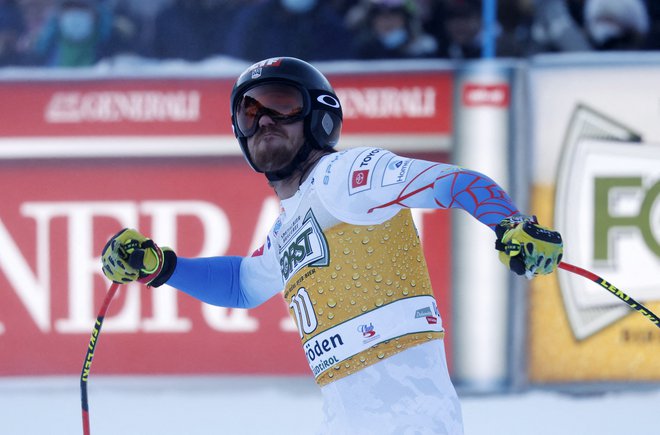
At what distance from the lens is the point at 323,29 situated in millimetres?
6430

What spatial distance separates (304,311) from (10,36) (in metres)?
4.84

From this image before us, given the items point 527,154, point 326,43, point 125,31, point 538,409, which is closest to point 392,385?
point 538,409

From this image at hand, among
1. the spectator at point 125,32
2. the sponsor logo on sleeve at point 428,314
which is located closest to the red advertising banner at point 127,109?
the spectator at point 125,32

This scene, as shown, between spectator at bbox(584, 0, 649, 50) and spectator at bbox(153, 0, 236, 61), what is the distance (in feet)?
7.93

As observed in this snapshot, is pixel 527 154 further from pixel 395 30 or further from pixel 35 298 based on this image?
pixel 35 298

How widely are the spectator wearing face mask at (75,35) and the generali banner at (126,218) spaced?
0.97m

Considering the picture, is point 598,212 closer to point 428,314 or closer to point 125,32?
point 428,314

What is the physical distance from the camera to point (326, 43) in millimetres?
6379

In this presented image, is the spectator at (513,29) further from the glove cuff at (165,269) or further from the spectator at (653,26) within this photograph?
the glove cuff at (165,269)

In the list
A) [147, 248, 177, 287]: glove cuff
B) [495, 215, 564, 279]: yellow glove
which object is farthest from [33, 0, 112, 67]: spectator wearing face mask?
[495, 215, 564, 279]: yellow glove

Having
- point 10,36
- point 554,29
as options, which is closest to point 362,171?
point 554,29

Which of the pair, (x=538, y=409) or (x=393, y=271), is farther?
(x=538, y=409)

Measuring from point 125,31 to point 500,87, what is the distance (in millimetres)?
2744

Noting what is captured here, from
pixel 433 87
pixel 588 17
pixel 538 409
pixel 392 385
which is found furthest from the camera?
pixel 588 17
